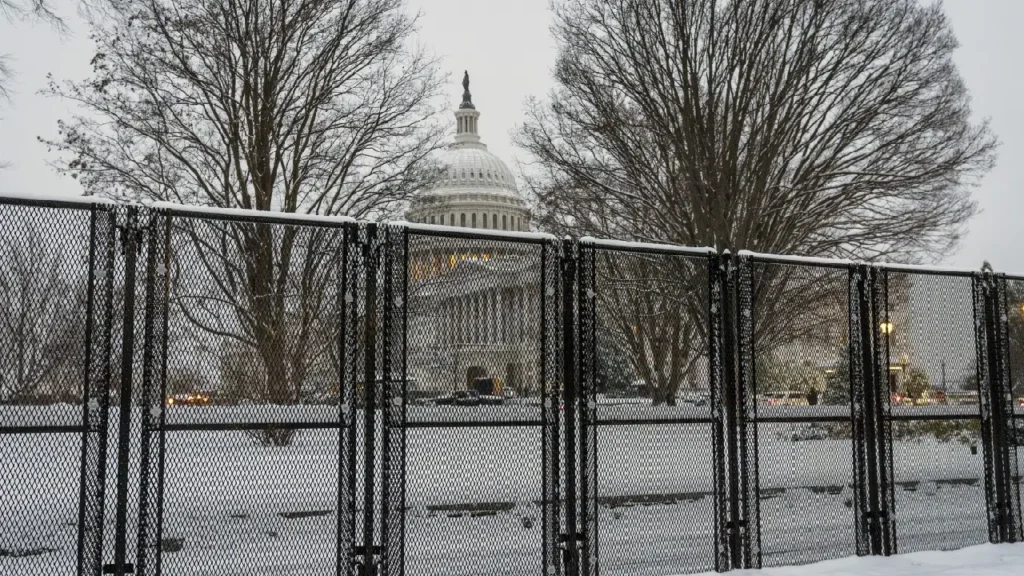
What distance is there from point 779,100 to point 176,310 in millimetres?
20193

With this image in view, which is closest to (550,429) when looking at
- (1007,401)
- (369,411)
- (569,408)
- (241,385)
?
(569,408)

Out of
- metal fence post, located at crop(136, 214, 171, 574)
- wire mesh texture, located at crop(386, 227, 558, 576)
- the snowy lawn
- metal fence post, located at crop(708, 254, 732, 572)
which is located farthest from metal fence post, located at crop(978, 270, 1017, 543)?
metal fence post, located at crop(136, 214, 171, 574)

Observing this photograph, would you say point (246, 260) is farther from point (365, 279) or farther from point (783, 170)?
point (783, 170)

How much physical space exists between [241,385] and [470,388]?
1.80 metres

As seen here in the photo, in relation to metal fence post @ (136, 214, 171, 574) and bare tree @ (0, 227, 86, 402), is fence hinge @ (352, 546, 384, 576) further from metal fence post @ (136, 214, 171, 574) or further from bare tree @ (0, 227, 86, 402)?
bare tree @ (0, 227, 86, 402)

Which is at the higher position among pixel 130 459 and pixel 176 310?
pixel 176 310

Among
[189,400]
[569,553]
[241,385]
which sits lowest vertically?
[569,553]

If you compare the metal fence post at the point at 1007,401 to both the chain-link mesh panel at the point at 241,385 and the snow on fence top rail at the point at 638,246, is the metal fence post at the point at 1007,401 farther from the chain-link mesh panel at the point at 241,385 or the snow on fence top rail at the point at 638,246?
the chain-link mesh panel at the point at 241,385

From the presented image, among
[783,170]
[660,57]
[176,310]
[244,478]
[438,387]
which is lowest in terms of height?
[244,478]

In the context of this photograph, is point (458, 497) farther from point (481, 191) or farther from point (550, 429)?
point (481, 191)

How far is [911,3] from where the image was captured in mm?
25547

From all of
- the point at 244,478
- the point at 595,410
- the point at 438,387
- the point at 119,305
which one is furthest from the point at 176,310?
the point at 595,410

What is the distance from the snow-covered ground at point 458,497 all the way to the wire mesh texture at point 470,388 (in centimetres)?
3

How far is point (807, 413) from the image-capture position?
9.74 meters
